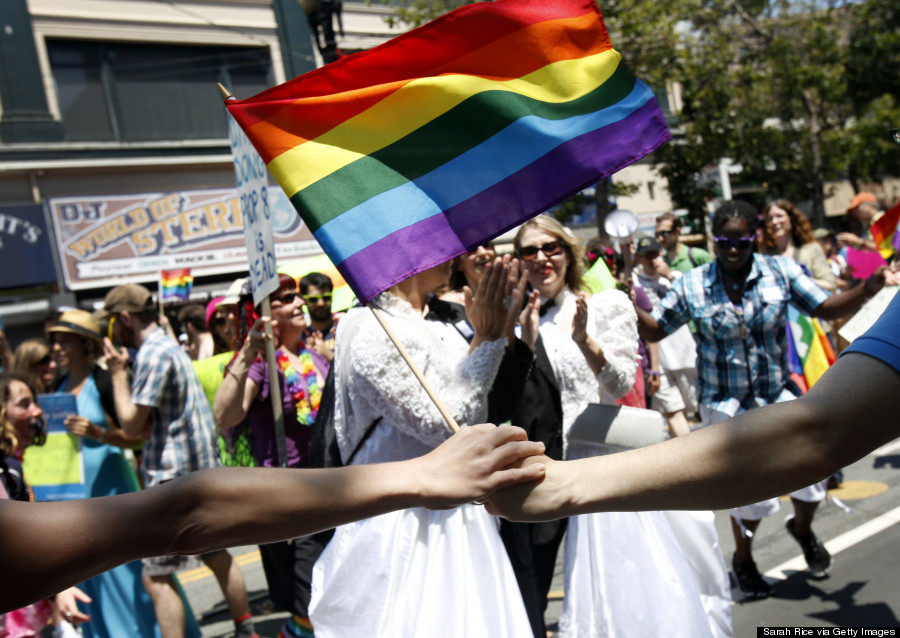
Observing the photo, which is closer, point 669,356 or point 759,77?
point 669,356

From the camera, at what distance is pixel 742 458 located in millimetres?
1593

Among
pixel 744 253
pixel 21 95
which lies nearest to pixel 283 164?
pixel 744 253

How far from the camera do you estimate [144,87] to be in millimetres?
17344

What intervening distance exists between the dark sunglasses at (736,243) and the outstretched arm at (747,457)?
2813mm

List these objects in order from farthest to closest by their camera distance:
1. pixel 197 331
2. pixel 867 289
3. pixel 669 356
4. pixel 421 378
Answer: pixel 197 331, pixel 669 356, pixel 867 289, pixel 421 378

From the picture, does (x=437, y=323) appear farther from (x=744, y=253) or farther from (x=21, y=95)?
(x=21, y=95)

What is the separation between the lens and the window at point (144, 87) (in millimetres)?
16844

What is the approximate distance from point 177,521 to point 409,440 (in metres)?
1.42

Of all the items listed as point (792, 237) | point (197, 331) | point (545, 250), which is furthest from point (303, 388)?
point (792, 237)

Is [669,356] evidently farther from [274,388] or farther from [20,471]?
[20,471]

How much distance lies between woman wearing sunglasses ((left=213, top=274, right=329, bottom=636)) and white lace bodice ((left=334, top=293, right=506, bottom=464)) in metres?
0.77

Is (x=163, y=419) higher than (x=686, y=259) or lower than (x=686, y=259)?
lower

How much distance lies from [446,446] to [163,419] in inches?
123

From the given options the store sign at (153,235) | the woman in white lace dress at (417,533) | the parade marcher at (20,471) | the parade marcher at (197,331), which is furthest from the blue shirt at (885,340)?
the store sign at (153,235)
